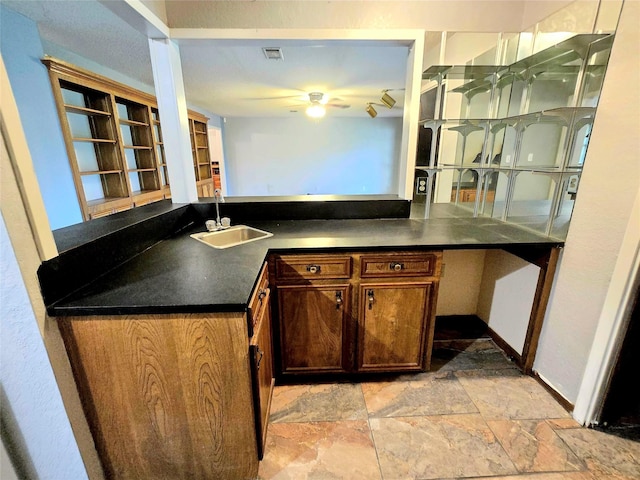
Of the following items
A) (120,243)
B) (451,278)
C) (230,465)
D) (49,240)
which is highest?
(49,240)

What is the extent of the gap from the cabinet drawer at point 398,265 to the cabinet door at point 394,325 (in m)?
0.06

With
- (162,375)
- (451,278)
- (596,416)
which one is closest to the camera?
(162,375)

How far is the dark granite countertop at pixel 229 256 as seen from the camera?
3.09ft

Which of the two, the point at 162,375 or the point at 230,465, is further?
the point at 230,465

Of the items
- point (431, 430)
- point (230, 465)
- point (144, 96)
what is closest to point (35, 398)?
point (230, 465)

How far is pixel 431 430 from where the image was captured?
1.40 meters

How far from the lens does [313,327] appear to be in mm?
1575

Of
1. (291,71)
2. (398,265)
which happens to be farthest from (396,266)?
(291,71)

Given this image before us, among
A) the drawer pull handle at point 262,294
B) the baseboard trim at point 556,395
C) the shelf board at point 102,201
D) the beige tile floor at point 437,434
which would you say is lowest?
the beige tile floor at point 437,434

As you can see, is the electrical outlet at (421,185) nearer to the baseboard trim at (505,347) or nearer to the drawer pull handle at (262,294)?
the baseboard trim at (505,347)

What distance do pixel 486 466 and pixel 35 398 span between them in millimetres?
1739

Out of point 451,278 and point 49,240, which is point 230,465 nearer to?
point 49,240

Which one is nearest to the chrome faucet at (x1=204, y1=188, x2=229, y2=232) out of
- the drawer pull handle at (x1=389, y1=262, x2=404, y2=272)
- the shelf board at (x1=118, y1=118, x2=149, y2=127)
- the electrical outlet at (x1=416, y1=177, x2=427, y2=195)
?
the drawer pull handle at (x1=389, y1=262, x2=404, y2=272)

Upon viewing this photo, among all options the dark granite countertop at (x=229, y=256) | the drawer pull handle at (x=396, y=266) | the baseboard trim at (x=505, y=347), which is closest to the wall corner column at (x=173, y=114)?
the dark granite countertop at (x=229, y=256)
